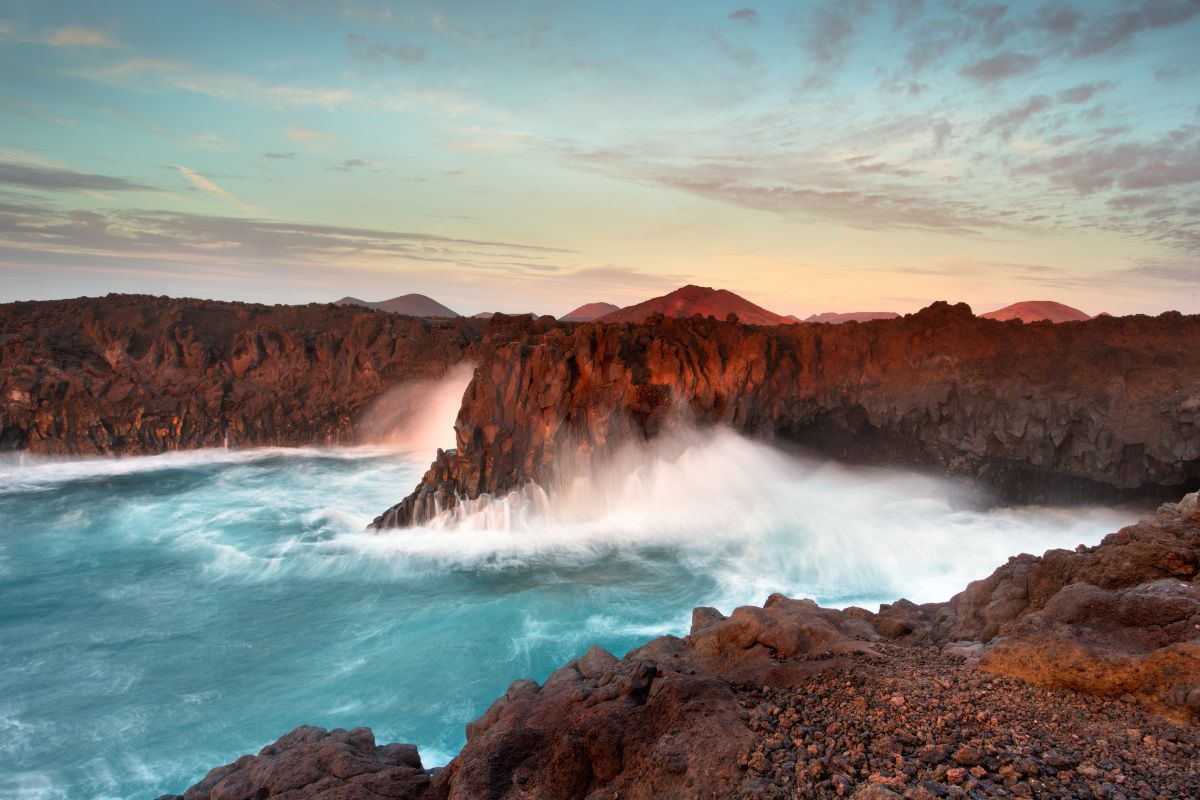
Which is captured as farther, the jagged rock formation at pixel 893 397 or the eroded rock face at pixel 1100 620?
the jagged rock formation at pixel 893 397

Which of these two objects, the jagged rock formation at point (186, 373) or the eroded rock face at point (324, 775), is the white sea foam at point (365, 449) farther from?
the eroded rock face at point (324, 775)

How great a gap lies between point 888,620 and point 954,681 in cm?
298

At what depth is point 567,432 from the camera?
81.6ft

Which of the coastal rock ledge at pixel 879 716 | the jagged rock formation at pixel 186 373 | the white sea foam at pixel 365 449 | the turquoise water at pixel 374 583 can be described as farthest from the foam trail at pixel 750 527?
the jagged rock formation at pixel 186 373

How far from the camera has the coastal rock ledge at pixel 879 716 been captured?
218 inches

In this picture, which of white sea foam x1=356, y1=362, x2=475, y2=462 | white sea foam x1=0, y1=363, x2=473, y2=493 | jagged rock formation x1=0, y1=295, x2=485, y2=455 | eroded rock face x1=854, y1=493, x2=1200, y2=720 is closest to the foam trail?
eroded rock face x1=854, y1=493, x2=1200, y2=720

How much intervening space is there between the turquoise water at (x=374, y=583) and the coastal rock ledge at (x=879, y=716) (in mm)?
5755

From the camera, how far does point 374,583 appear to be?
814 inches

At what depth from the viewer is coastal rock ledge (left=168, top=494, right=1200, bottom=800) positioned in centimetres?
553

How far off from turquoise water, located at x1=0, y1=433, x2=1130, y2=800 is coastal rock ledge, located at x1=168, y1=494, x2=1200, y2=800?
5.75 metres

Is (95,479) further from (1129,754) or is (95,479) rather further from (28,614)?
(1129,754)

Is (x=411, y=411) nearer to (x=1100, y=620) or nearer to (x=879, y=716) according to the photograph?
(x=879, y=716)

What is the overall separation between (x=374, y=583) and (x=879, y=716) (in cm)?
1745

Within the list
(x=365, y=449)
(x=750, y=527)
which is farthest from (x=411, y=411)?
(x=750, y=527)
